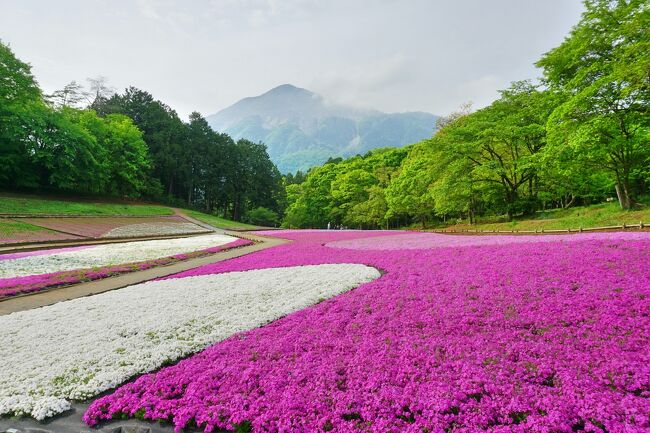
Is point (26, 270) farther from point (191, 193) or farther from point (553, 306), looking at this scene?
point (191, 193)

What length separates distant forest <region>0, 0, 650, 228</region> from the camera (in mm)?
20875

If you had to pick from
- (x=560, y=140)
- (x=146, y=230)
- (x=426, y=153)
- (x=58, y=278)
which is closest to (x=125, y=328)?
(x=58, y=278)

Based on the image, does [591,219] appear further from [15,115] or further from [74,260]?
[15,115]

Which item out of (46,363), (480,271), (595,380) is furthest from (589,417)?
(46,363)

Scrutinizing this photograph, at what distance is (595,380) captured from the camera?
4.28 m

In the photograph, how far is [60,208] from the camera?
41188 mm

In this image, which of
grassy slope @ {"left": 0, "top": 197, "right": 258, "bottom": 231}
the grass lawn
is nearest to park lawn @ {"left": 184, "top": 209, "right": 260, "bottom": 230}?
grassy slope @ {"left": 0, "top": 197, "right": 258, "bottom": 231}

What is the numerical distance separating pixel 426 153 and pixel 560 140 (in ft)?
67.4

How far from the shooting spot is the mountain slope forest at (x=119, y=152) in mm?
42344

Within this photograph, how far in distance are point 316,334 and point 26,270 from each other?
16.7 meters

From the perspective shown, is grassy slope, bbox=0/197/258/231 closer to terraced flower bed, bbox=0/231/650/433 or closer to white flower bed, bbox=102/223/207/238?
white flower bed, bbox=102/223/207/238

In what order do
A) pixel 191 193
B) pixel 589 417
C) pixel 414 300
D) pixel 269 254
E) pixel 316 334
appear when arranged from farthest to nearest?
pixel 191 193
pixel 269 254
pixel 414 300
pixel 316 334
pixel 589 417

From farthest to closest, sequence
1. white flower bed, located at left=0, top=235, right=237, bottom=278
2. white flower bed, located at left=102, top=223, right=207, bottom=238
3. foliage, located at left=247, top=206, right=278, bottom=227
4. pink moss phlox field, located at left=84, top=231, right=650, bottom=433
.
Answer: foliage, located at left=247, top=206, right=278, bottom=227
white flower bed, located at left=102, top=223, right=207, bottom=238
white flower bed, located at left=0, top=235, right=237, bottom=278
pink moss phlox field, located at left=84, top=231, right=650, bottom=433

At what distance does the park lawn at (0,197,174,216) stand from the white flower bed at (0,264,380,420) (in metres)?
32.9
